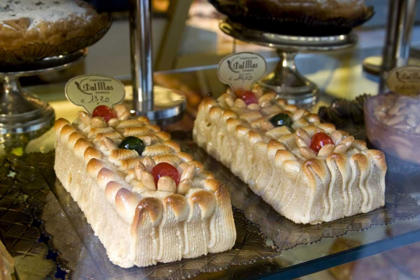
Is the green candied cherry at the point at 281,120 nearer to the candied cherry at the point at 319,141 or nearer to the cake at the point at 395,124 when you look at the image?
the candied cherry at the point at 319,141

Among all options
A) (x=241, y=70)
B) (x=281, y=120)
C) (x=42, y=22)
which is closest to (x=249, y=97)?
(x=241, y=70)

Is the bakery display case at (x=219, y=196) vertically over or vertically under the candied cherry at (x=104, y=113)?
under

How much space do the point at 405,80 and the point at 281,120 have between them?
0.56 metres

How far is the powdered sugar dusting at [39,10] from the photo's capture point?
1.60 meters

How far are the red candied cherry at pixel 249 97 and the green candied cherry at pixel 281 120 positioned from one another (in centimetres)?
17

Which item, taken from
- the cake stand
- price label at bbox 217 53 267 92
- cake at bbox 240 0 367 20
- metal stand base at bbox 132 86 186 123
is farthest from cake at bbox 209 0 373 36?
the cake stand

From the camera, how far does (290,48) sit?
1962 mm

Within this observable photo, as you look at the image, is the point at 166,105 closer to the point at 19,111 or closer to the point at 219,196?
the point at 19,111

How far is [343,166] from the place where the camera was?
138 cm

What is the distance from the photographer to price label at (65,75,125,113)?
157 cm

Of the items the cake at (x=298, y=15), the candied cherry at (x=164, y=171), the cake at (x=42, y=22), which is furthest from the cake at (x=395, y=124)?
the cake at (x=42, y=22)

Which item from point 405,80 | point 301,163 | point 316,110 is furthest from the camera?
point 316,110

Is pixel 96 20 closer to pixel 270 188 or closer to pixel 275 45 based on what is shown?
pixel 275 45

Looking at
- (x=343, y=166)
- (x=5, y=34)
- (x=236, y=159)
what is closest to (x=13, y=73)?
(x=5, y=34)
